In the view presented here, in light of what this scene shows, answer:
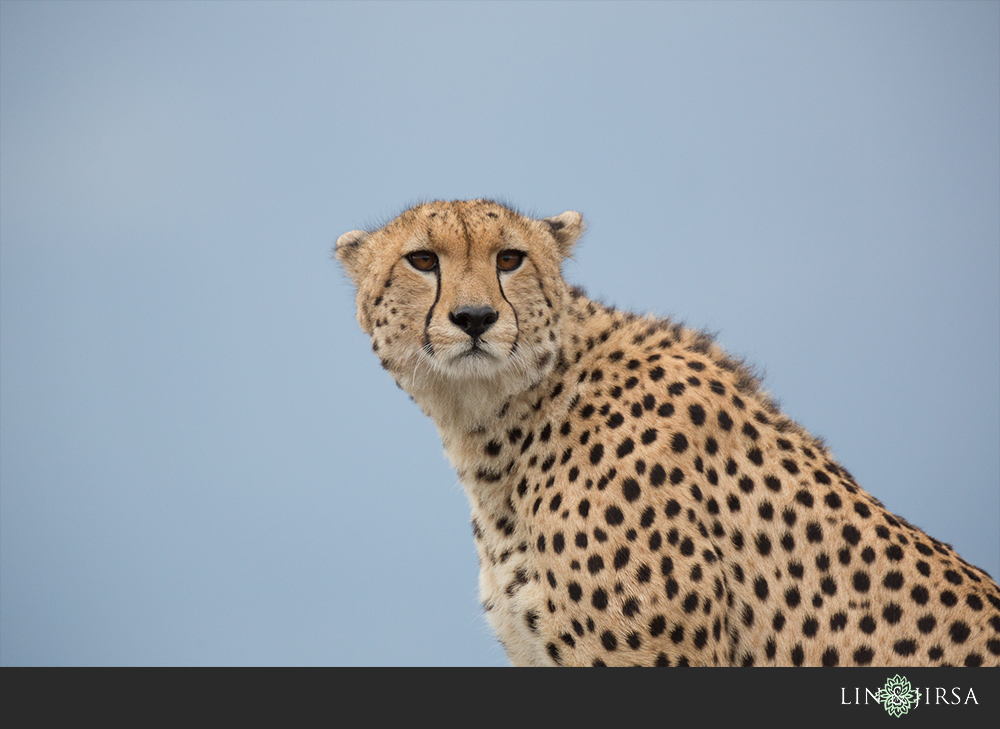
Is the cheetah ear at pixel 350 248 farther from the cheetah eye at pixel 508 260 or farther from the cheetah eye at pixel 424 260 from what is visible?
the cheetah eye at pixel 508 260

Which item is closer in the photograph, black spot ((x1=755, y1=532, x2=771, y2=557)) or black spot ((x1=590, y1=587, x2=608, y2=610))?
black spot ((x1=590, y1=587, x2=608, y2=610))

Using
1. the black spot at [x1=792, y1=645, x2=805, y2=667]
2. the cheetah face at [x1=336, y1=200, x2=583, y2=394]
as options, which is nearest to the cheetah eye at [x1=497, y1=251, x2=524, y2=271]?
the cheetah face at [x1=336, y1=200, x2=583, y2=394]

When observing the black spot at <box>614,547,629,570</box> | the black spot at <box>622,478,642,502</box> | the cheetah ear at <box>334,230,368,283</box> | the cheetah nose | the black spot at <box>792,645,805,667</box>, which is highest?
the cheetah ear at <box>334,230,368,283</box>

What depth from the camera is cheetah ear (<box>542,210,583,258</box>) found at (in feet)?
11.3

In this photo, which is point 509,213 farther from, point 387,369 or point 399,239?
point 387,369

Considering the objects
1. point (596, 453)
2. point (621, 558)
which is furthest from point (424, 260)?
point (621, 558)

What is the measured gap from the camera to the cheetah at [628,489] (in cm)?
273

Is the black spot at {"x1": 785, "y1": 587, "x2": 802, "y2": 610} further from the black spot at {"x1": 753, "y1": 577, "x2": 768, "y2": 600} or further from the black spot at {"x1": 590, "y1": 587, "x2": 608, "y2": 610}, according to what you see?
the black spot at {"x1": 590, "y1": 587, "x2": 608, "y2": 610}

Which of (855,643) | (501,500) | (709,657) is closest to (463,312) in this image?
(501,500)

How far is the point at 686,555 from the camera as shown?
109 inches

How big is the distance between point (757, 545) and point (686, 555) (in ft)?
0.70

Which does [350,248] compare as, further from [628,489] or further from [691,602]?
[691,602]
